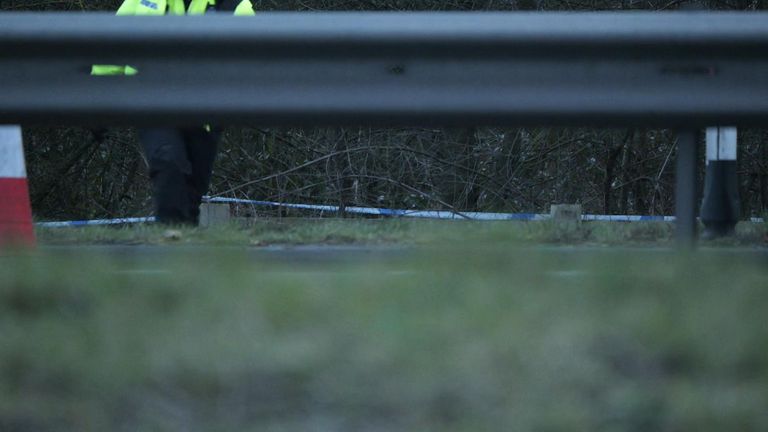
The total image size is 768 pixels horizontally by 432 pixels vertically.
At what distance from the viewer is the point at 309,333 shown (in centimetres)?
259

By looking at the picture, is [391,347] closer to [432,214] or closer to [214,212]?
[214,212]

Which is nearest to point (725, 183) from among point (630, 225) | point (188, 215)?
point (630, 225)

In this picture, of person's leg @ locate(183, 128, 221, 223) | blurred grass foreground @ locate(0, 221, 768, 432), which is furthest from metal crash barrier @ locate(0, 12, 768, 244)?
person's leg @ locate(183, 128, 221, 223)

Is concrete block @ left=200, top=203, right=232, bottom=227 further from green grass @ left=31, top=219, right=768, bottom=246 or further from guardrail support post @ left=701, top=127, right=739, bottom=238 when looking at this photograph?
guardrail support post @ left=701, top=127, right=739, bottom=238

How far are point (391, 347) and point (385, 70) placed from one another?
6.40 ft

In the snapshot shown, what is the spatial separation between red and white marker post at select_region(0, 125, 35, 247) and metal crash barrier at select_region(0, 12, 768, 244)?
4.76 ft

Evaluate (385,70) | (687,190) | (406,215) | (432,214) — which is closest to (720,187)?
(687,190)

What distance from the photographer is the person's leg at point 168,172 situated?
736 centimetres

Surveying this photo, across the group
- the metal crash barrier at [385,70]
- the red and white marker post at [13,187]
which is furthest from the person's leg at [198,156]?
the metal crash barrier at [385,70]

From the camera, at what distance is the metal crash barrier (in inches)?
159

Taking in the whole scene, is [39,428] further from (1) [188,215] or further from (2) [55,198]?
(2) [55,198]

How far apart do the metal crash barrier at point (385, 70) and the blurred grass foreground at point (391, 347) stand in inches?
46.5

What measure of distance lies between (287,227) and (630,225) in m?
2.22

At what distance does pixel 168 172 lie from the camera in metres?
7.32
